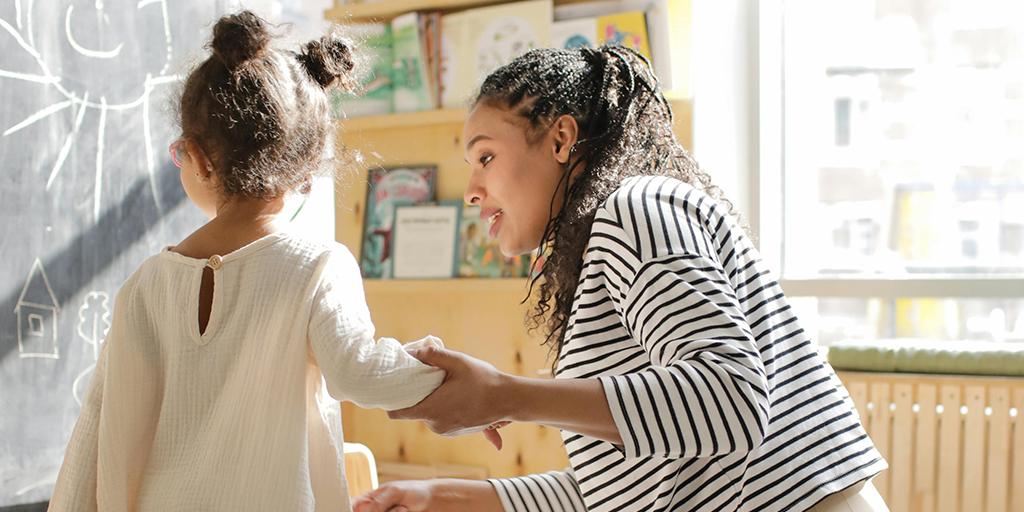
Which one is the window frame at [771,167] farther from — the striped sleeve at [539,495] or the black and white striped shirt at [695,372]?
the black and white striped shirt at [695,372]

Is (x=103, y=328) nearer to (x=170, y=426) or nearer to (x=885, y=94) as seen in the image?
(x=170, y=426)

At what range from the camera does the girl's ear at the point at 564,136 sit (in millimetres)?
1271

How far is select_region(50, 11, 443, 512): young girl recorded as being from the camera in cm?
106

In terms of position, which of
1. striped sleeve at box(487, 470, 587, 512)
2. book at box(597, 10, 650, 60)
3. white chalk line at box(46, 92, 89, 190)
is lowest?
striped sleeve at box(487, 470, 587, 512)

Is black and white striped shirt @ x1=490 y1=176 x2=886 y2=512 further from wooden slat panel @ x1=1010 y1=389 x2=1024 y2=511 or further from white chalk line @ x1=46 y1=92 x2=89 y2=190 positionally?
wooden slat panel @ x1=1010 y1=389 x2=1024 y2=511

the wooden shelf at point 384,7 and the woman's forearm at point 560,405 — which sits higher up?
the wooden shelf at point 384,7

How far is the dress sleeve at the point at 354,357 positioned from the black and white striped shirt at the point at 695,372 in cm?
20

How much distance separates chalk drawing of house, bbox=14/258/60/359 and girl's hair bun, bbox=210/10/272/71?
0.77 m

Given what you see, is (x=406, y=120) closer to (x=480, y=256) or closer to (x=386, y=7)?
(x=386, y=7)

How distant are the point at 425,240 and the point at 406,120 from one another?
1.05 feet

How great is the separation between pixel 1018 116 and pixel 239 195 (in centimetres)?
207

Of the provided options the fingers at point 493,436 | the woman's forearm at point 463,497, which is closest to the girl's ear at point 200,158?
the fingers at point 493,436

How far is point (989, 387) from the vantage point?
83.4 inches

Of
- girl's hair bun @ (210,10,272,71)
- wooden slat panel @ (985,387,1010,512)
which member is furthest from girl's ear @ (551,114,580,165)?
wooden slat panel @ (985,387,1010,512)
